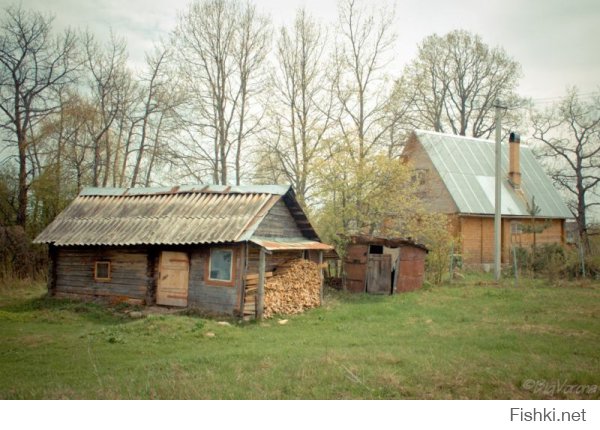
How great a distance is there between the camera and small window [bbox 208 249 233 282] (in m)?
13.7

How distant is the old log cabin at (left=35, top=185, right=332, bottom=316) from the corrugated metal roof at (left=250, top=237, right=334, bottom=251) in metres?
0.05

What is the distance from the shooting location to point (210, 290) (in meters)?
13.9

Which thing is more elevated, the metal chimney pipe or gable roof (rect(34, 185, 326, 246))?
the metal chimney pipe

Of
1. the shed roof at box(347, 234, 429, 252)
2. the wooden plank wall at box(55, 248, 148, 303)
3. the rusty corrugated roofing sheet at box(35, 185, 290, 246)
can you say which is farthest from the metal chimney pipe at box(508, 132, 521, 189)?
the wooden plank wall at box(55, 248, 148, 303)

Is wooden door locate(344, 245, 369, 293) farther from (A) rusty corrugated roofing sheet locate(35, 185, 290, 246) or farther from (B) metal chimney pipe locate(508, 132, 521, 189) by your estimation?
(B) metal chimney pipe locate(508, 132, 521, 189)

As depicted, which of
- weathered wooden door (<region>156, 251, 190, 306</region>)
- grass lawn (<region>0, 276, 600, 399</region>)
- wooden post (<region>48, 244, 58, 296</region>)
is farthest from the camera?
wooden post (<region>48, 244, 58, 296</region>)

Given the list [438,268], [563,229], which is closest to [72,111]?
[438,268]

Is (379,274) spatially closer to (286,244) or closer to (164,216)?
(286,244)

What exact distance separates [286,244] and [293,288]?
1.46 meters

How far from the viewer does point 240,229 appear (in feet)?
43.7

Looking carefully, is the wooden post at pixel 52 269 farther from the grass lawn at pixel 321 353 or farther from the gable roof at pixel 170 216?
the grass lawn at pixel 321 353

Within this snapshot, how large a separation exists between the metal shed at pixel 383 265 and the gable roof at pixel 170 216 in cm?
256

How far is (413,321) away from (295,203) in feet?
17.9

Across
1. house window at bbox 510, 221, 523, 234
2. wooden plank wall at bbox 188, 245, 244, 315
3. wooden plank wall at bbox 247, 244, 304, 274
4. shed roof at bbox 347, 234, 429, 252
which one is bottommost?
wooden plank wall at bbox 188, 245, 244, 315
